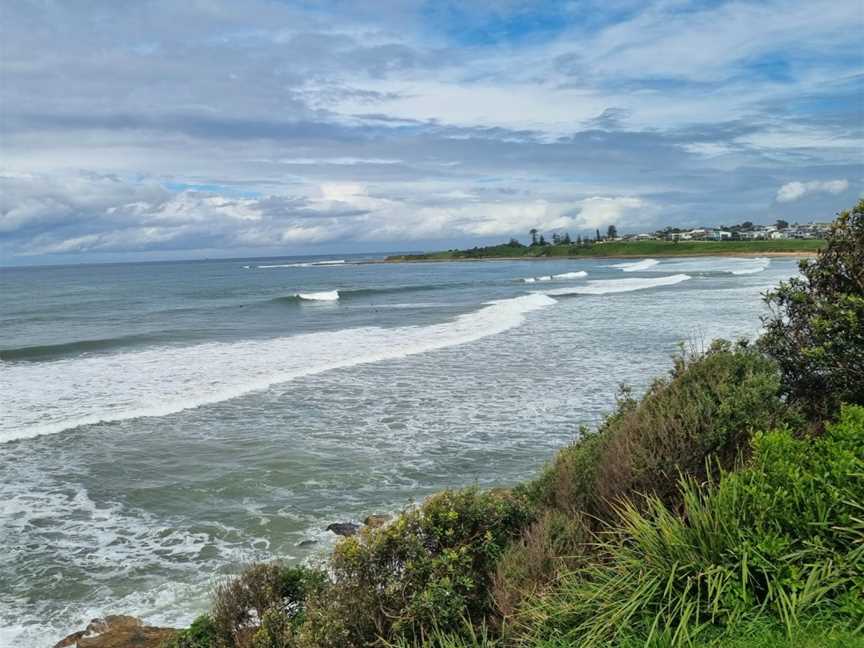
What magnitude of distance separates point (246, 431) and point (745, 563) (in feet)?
37.3

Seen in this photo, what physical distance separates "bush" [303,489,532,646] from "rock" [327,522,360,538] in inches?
126

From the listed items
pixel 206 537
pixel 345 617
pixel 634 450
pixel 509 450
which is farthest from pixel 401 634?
pixel 509 450

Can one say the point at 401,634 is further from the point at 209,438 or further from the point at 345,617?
the point at 209,438

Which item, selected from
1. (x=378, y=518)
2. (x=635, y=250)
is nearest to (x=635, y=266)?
(x=635, y=250)

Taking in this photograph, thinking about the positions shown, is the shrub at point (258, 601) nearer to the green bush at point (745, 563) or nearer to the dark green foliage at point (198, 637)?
the dark green foliage at point (198, 637)

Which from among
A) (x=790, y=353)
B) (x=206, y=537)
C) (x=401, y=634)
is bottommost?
(x=206, y=537)

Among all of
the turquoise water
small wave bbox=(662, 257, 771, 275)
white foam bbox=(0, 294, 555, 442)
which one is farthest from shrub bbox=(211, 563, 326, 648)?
small wave bbox=(662, 257, 771, 275)

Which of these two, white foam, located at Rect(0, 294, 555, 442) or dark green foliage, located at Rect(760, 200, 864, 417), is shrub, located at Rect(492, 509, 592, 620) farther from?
white foam, located at Rect(0, 294, 555, 442)

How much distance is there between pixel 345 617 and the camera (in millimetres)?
4852

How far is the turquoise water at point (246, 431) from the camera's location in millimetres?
8234

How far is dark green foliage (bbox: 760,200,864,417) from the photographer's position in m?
6.48

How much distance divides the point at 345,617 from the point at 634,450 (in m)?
2.70

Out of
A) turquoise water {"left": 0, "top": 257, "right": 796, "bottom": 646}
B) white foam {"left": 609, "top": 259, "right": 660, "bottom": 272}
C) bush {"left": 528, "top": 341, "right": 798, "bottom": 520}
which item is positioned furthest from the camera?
white foam {"left": 609, "top": 259, "right": 660, "bottom": 272}

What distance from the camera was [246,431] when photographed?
13805mm
